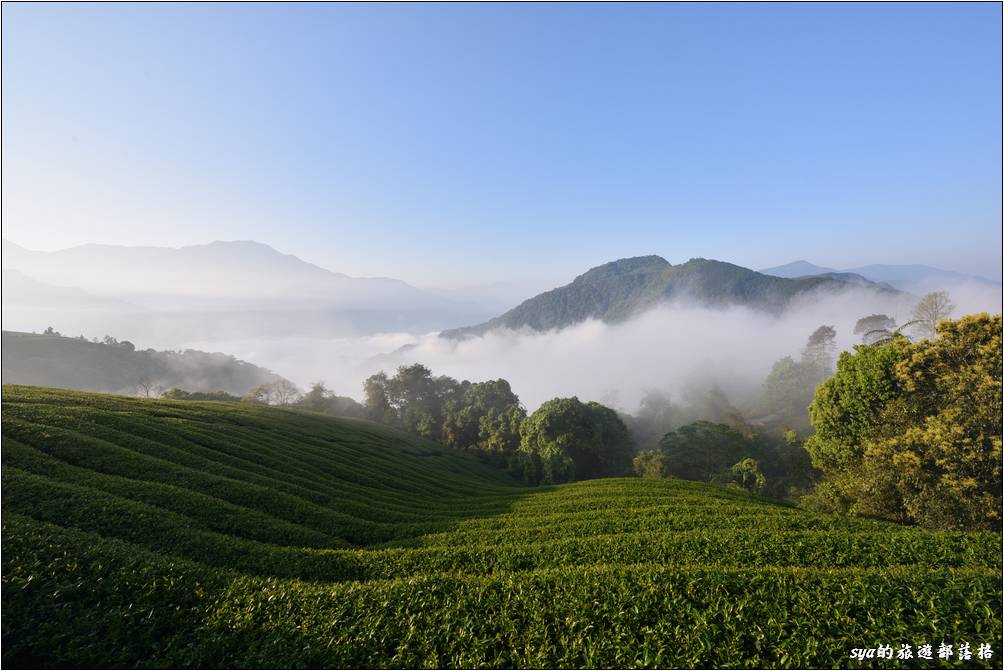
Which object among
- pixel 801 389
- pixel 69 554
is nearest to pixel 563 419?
pixel 69 554

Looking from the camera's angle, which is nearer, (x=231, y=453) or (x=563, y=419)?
(x=231, y=453)

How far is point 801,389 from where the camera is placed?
354 feet

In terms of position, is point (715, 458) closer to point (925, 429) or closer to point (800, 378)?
point (925, 429)

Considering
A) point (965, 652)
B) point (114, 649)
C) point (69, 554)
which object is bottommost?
point (965, 652)

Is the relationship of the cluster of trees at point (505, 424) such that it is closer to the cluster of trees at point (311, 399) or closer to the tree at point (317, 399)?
the cluster of trees at point (311, 399)

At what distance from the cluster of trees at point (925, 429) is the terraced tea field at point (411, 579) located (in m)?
5.72

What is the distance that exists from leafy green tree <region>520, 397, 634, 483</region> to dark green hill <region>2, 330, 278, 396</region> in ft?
406

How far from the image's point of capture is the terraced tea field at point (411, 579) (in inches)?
345

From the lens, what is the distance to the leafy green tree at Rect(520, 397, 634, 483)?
61.0 meters

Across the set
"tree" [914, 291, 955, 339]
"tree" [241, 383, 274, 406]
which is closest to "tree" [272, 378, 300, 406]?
"tree" [241, 383, 274, 406]

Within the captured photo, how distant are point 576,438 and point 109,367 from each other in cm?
18705

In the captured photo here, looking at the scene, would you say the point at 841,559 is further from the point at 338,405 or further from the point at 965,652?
the point at 338,405

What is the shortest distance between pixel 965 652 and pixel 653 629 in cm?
623

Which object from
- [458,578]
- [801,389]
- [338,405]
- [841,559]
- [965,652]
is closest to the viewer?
[965,652]
